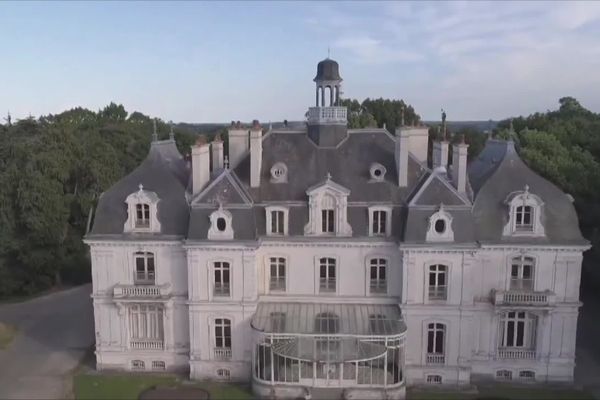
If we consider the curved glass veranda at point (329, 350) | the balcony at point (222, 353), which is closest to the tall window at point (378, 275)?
the curved glass veranda at point (329, 350)

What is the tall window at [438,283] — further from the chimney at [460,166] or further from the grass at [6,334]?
the grass at [6,334]

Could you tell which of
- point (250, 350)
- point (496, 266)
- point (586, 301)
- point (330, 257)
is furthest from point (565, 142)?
point (250, 350)

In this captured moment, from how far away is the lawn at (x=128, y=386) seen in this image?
98.5 feet

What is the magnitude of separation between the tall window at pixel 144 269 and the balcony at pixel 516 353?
20.2m

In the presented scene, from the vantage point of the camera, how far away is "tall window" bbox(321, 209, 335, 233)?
3098 centimetres

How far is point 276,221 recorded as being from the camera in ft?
103

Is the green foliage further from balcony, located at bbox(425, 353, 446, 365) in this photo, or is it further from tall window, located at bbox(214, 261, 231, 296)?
balcony, located at bbox(425, 353, 446, 365)

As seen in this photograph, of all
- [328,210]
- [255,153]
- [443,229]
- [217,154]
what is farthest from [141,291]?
[443,229]

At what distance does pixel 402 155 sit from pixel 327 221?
18.6 feet

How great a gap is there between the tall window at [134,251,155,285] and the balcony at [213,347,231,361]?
535 cm

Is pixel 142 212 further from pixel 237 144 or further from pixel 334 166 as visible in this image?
pixel 334 166

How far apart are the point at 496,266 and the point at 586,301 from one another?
1847cm

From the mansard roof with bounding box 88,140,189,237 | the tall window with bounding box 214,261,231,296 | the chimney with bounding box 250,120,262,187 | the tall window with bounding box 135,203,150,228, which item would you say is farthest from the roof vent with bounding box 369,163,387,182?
the tall window with bounding box 135,203,150,228

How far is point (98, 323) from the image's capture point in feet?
107
